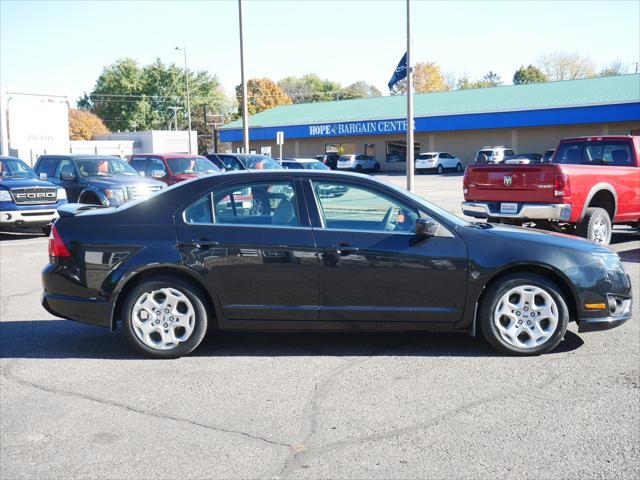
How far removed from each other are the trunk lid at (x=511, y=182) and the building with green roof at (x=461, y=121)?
108 ft

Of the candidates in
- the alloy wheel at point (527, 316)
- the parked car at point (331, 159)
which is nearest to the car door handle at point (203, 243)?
the alloy wheel at point (527, 316)

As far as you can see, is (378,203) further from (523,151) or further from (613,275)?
(523,151)

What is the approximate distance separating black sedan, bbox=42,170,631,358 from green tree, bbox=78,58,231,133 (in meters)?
91.4

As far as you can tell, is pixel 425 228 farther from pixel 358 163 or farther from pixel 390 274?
pixel 358 163

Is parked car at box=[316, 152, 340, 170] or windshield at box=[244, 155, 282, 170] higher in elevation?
parked car at box=[316, 152, 340, 170]

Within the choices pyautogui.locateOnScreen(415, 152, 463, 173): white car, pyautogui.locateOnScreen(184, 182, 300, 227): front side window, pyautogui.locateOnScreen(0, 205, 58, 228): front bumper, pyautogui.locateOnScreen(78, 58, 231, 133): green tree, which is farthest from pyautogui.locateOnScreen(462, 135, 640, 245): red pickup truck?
pyautogui.locateOnScreen(78, 58, 231, 133): green tree

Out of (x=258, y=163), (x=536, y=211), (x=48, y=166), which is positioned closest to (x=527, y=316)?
(x=536, y=211)

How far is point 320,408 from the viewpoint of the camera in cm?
471

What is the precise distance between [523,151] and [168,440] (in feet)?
157

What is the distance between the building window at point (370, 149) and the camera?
5841cm

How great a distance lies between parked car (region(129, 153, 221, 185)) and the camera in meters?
19.3

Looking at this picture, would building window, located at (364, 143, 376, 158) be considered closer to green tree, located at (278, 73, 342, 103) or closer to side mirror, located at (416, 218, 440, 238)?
side mirror, located at (416, 218, 440, 238)

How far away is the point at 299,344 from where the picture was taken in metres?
6.34

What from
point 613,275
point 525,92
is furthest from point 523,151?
point 613,275
